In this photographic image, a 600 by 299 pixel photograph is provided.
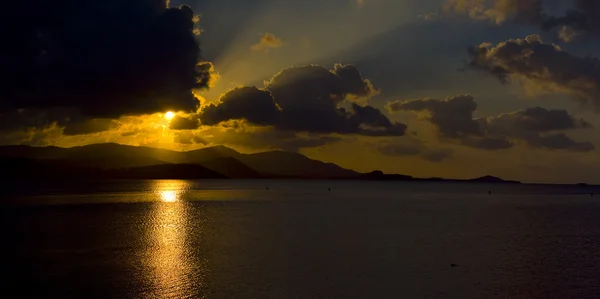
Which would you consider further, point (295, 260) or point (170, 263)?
point (295, 260)

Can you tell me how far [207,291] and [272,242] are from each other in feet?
89.0

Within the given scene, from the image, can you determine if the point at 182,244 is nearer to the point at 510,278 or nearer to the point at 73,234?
the point at 73,234

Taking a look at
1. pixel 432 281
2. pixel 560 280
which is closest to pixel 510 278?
pixel 560 280

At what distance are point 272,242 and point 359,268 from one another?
1983 centimetres

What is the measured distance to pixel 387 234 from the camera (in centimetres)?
7325

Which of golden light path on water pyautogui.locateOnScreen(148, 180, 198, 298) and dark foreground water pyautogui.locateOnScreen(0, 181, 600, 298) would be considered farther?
dark foreground water pyautogui.locateOnScreen(0, 181, 600, 298)

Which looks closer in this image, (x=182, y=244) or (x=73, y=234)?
(x=182, y=244)

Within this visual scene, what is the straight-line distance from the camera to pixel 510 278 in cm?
4384

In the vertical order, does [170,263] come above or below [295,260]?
below

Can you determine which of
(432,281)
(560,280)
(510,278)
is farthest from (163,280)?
(560,280)

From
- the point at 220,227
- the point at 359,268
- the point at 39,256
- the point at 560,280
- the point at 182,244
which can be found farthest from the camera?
the point at 220,227

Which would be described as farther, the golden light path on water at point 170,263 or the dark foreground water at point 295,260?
the dark foreground water at point 295,260

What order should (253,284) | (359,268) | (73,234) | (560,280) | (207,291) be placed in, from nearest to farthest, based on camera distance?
(207,291) → (253,284) → (560,280) → (359,268) → (73,234)

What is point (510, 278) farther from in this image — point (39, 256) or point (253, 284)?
point (39, 256)
